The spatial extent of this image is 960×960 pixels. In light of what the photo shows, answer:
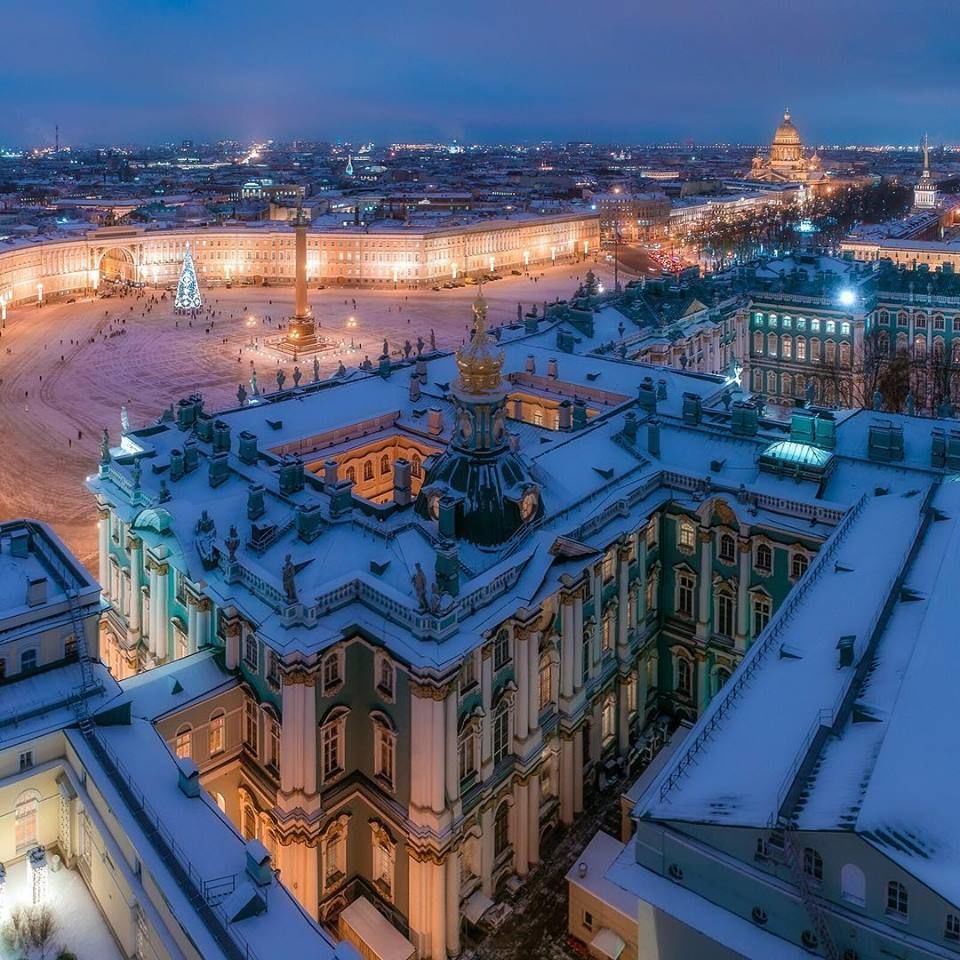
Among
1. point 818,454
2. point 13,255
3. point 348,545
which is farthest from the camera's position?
point 13,255

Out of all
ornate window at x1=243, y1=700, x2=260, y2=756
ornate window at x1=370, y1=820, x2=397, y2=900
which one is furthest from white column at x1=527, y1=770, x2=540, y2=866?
ornate window at x1=243, y1=700, x2=260, y2=756

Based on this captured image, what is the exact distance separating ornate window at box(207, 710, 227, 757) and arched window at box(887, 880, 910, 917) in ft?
65.1

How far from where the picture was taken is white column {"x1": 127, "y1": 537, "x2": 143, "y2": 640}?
1422 inches

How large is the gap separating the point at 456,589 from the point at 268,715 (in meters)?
6.89

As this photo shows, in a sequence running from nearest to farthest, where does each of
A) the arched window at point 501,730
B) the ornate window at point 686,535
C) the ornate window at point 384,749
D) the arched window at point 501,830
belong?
1. the ornate window at point 384,749
2. the arched window at point 501,730
3. the arched window at point 501,830
4. the ornate window at point 686,535

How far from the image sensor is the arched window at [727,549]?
122ft

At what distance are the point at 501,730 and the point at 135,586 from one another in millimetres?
15025

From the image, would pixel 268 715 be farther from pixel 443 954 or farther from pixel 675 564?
pixel 675 564

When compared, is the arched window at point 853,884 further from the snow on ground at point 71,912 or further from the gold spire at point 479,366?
the gold spire at point 479,366

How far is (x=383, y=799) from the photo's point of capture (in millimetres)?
29250

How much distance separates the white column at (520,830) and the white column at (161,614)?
526 inches

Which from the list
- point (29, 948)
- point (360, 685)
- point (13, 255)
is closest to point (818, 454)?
point (360, 685)

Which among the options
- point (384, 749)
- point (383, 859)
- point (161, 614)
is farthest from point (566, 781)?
point (161, 614)

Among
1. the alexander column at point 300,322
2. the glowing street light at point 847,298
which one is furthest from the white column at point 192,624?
the alexander column at point 300,322
